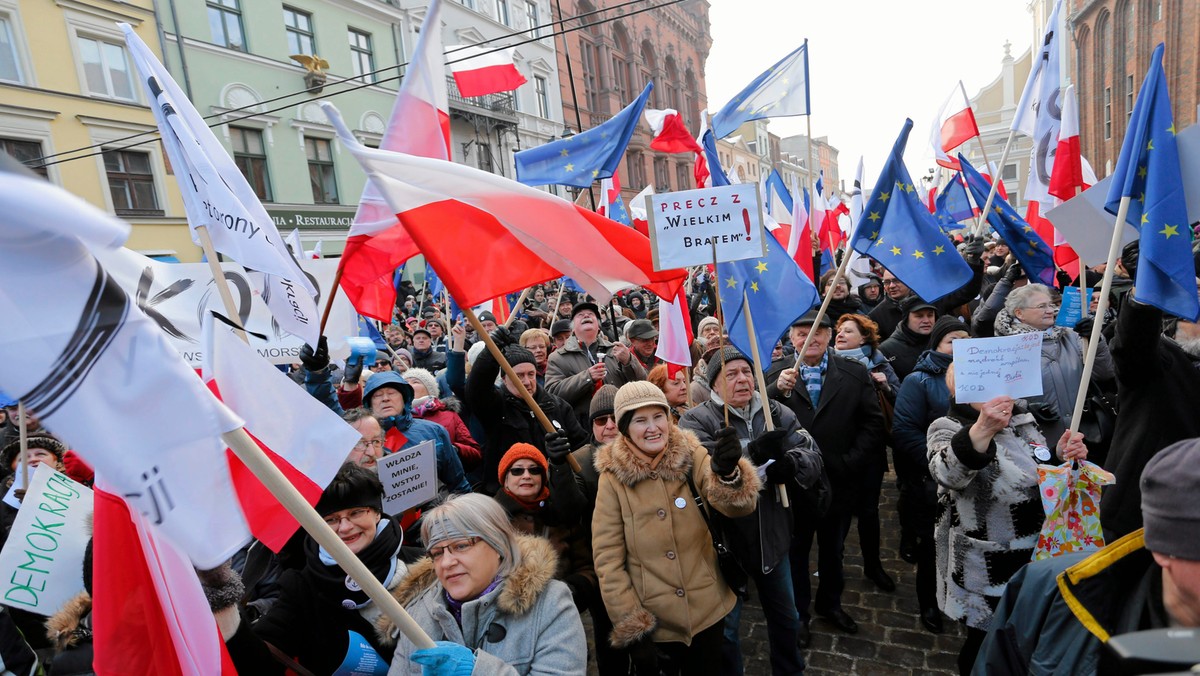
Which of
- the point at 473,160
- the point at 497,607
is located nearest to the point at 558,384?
the point at 497,607

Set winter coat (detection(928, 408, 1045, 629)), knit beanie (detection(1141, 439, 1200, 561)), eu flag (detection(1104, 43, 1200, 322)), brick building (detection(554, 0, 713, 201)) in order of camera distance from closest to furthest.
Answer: knit beanie (detection(1141, 439, 1200, 561)) < eu flag (detection(1104, 43, 1200, 322)) < winter coat (detection(928, 408, 1045, 629)) < brick building (detection(554, 0, 713, 201))

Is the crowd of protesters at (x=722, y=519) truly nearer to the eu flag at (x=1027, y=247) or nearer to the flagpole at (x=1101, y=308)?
the flagpole at (x=1101, y=308)

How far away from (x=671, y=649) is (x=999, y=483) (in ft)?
5.67

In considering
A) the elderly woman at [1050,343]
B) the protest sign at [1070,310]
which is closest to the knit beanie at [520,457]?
the elderly woman at [1050,343]

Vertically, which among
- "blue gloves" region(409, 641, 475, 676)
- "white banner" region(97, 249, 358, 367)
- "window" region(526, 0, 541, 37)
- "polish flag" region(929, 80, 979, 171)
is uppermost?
"window" region(526, 0, 541, 37)

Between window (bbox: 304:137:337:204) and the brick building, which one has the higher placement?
the brick building

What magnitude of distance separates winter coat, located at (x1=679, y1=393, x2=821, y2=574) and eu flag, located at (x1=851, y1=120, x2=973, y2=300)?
51.7 inches

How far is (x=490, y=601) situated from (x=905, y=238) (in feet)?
11.0

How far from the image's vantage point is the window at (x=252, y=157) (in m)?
18.9

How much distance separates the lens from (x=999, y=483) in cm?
276

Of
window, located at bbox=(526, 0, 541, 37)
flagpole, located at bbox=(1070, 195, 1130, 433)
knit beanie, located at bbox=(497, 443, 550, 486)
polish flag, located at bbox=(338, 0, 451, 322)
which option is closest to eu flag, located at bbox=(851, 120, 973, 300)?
flagpole, located at bbox=(1070, 195, 1130, 433)

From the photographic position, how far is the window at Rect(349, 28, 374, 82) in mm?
22797

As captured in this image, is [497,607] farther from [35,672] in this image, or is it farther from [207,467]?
[35,672]

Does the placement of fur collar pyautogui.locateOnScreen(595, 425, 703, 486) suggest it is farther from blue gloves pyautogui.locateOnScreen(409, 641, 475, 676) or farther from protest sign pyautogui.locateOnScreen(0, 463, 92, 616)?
protest sign pyautogui.locateOnScreen(0, 463, 92, 616)
